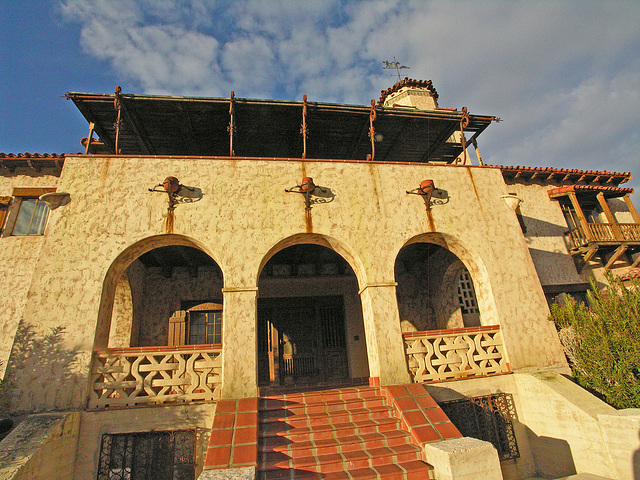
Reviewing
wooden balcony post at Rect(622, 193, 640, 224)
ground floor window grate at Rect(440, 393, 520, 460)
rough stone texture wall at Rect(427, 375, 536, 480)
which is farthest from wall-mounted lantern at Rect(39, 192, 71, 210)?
wooden balcony post at Rect(622, 193, 640, 224)

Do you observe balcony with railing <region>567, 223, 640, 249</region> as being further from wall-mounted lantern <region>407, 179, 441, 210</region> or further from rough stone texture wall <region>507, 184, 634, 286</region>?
wall-mounted lantern <region>407, 179, 441, 210</region>

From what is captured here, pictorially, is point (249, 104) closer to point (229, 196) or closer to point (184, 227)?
point (229, 196)

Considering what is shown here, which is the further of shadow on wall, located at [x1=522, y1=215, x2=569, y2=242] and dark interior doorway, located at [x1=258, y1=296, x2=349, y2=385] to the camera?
shadow on wall, located at [x1=522, y1=215, x2=569, y2=242]

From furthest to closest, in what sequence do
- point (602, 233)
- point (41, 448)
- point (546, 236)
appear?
point (546, 236) < point (602, 233) < point (41, 448)

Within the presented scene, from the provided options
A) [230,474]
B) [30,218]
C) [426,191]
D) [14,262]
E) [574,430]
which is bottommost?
[574,430]

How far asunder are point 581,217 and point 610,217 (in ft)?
4.48

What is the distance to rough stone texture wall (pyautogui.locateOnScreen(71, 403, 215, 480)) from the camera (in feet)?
17.9

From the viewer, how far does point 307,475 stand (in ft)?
14.7

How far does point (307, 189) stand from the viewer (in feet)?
24.2

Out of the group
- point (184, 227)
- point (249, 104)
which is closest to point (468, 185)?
point (249, 104)

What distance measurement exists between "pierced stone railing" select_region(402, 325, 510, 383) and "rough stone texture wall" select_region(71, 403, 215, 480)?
4.05 metres

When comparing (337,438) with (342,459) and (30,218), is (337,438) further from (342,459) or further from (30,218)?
(30,218)

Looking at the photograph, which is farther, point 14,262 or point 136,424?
point 14,262

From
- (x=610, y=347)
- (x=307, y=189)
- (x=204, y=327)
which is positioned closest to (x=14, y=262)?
(x=204, y=327)
